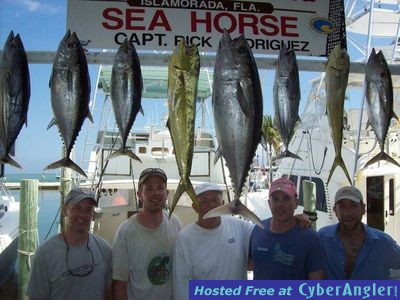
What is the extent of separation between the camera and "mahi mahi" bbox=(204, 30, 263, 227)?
190 centimetres

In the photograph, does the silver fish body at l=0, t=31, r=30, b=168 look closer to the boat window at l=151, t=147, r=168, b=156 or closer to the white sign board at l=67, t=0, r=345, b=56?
the white sign board at l=67, t=0, r=345, b=56

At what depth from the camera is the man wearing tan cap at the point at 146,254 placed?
7.82ft

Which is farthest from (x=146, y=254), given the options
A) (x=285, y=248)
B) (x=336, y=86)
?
(x=336, y=86)

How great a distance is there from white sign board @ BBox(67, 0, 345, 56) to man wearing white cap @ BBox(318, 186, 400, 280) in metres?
1.00

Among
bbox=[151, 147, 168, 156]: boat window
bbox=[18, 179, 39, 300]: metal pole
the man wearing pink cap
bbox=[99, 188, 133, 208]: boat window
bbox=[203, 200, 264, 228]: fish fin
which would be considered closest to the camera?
bbox=[203, 200, 264, 228]: fish fin

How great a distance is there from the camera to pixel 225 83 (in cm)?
190

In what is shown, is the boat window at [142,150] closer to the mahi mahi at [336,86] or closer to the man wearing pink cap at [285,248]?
the man wearing pink cap at [285,248]

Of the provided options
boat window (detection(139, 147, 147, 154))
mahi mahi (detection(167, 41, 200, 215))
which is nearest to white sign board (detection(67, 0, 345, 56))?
mahi mahi (detection(167, 41, 200, 215))

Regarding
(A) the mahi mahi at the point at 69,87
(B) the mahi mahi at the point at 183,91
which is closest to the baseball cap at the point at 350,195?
(B) the mahi mahi at the point at 183,91

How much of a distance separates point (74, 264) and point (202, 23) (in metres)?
1.66

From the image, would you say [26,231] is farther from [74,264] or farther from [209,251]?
[209,251]

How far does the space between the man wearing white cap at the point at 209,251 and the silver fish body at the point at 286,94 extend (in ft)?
2.20

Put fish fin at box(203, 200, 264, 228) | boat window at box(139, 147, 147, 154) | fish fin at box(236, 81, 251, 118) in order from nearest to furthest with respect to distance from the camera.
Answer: fish fin at box(236, 81, 251, 118)
fish fin at box(203, 200, 264, 228)
boat window at box(139, 147, 147, 154)

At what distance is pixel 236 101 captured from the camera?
74.4 inches
